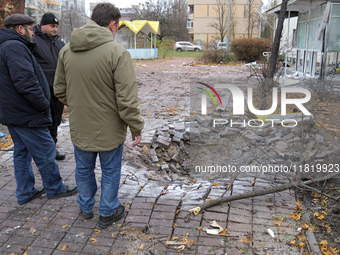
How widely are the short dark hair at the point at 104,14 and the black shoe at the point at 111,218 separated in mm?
1827

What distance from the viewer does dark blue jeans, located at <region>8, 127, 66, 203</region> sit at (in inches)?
132

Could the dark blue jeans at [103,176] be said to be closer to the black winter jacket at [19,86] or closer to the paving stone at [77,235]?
the paving stone at [77,235]

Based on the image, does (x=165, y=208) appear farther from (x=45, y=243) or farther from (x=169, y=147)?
(x=169, y=147)

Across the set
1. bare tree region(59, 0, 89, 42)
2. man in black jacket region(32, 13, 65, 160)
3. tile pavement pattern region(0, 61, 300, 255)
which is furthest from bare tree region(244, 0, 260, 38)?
tile pavement pattern region(0, 61, 300, 255)

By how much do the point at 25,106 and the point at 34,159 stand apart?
0.59 m

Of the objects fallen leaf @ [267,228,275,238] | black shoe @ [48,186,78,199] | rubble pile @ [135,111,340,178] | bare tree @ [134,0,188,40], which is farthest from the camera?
bare tree @ [134,0,188,40]

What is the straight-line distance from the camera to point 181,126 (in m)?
6.96

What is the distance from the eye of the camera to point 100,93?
9.04 feet

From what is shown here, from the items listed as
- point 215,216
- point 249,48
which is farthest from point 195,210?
point 249,48

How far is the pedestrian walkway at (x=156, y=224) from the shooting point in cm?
283

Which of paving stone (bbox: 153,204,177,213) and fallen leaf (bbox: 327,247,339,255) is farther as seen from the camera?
paving stone (bbox: 153,204,177,213)

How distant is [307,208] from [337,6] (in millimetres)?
11630

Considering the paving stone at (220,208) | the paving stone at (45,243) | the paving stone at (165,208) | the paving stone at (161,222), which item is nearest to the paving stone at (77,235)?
the paving stone at (45,243)

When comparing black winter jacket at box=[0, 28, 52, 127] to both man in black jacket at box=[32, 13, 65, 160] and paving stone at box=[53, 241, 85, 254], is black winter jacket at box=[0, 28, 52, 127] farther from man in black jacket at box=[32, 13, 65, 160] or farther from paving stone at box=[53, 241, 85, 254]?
paving stone at box=[53, 241, 85, 254]
